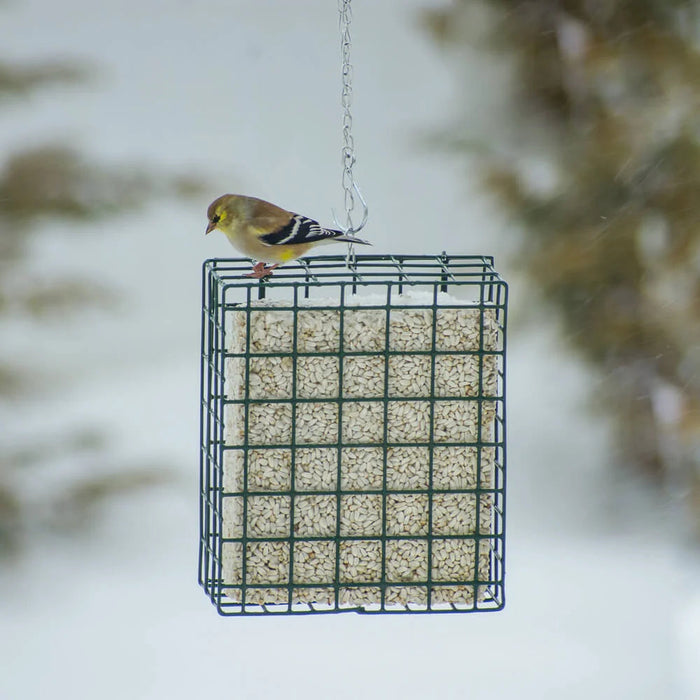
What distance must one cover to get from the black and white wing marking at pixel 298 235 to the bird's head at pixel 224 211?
0.36ft

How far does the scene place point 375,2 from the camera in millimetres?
5602

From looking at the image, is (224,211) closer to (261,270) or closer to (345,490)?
(261,270)

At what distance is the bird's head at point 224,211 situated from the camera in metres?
2.31

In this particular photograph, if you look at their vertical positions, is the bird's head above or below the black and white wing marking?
above

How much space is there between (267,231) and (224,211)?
0.13 metres

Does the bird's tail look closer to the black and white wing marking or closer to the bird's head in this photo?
the black and white wing marking

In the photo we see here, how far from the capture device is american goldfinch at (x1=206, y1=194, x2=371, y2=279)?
2234 millimetres
